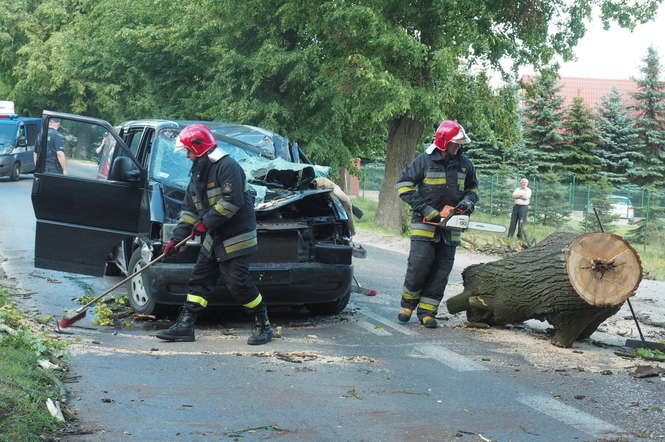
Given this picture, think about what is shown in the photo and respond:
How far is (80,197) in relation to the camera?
27.2 feet

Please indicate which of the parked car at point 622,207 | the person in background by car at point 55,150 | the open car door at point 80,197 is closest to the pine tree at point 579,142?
the parked car at point 622,207

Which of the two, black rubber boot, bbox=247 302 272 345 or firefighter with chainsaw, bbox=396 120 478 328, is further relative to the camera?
firefighter with chainsaw, bbox=396 120 478 328

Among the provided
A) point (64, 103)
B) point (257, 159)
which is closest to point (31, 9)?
point (64, 103)

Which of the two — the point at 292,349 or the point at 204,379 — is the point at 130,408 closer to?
the point at 204,379

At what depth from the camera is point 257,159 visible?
28.5 feet

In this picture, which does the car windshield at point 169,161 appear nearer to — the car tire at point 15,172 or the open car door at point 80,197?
the open car door at point 80,197

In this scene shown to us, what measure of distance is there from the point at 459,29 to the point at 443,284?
11.8m

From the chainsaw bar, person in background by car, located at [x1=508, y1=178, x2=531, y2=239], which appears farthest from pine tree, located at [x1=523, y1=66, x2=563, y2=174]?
the chainsaw bar

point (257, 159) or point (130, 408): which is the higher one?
point (257, 159)

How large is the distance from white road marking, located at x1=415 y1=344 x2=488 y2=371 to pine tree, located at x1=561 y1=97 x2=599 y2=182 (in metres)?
29.8

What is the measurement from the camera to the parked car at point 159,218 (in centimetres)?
753

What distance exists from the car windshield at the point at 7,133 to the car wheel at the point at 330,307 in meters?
23.9

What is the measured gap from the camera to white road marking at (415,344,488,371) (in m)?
6.40

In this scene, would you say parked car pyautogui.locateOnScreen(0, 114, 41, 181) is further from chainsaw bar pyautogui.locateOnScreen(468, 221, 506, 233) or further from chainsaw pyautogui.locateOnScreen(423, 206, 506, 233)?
chainsaw pyautogui.locateOnScreen(423, 206, 506, 233)
